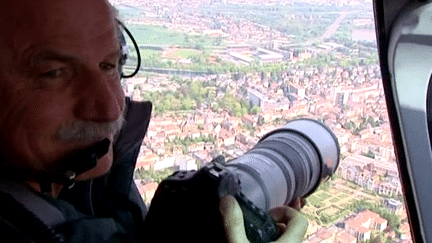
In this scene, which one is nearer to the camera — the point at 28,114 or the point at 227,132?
the point at 28,114

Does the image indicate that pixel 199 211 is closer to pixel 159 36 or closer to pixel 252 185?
pixel 252 185

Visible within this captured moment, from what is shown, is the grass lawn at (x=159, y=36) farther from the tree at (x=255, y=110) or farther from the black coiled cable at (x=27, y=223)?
the black coiled cable at (x=27, y=223)

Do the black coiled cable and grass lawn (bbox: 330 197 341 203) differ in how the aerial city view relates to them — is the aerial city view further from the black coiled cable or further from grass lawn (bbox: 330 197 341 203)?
the black coiled cable

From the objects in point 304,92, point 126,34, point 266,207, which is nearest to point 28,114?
point 126,34

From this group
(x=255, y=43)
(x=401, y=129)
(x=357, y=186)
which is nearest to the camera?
(x=401, y=129)

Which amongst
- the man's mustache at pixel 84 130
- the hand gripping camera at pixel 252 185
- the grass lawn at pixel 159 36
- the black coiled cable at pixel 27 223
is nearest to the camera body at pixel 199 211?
the hand gripping camera at pixel 252 185

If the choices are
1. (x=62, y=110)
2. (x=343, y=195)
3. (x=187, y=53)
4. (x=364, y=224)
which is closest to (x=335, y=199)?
(x=343, y=195)

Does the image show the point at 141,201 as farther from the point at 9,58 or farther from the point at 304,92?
the point at 304,92
